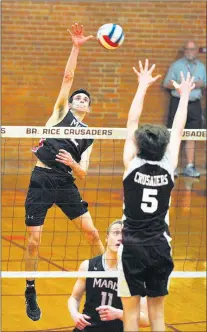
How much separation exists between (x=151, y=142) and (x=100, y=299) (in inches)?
72.0

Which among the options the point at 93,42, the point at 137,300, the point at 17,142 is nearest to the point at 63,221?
the point at 17,142

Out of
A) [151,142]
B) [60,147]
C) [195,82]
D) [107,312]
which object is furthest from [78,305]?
[195,82]

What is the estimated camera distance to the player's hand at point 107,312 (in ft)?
23.5

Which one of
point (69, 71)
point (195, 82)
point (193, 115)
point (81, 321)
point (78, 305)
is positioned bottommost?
point (81, 321)

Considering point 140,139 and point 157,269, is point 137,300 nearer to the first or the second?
point 157,269

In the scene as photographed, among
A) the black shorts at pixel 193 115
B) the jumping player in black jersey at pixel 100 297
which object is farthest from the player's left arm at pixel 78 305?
the black shorts at pixel 193 115

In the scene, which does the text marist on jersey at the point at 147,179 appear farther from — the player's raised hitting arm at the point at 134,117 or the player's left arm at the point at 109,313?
the player's left arm at the point at 109,313

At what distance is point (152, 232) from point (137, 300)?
1.64 ft

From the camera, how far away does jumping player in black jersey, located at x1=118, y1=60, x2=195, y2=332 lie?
20.6 feet

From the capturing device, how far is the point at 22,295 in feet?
35.0

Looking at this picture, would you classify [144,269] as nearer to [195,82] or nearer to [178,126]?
[178,126]

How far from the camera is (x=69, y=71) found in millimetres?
9094

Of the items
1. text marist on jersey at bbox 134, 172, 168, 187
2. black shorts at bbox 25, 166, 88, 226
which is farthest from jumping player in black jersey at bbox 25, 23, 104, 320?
text marist on jersey at bbox 134, 172, 168, 187

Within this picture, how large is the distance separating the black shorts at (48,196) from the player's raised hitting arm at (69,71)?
26.0 inches
